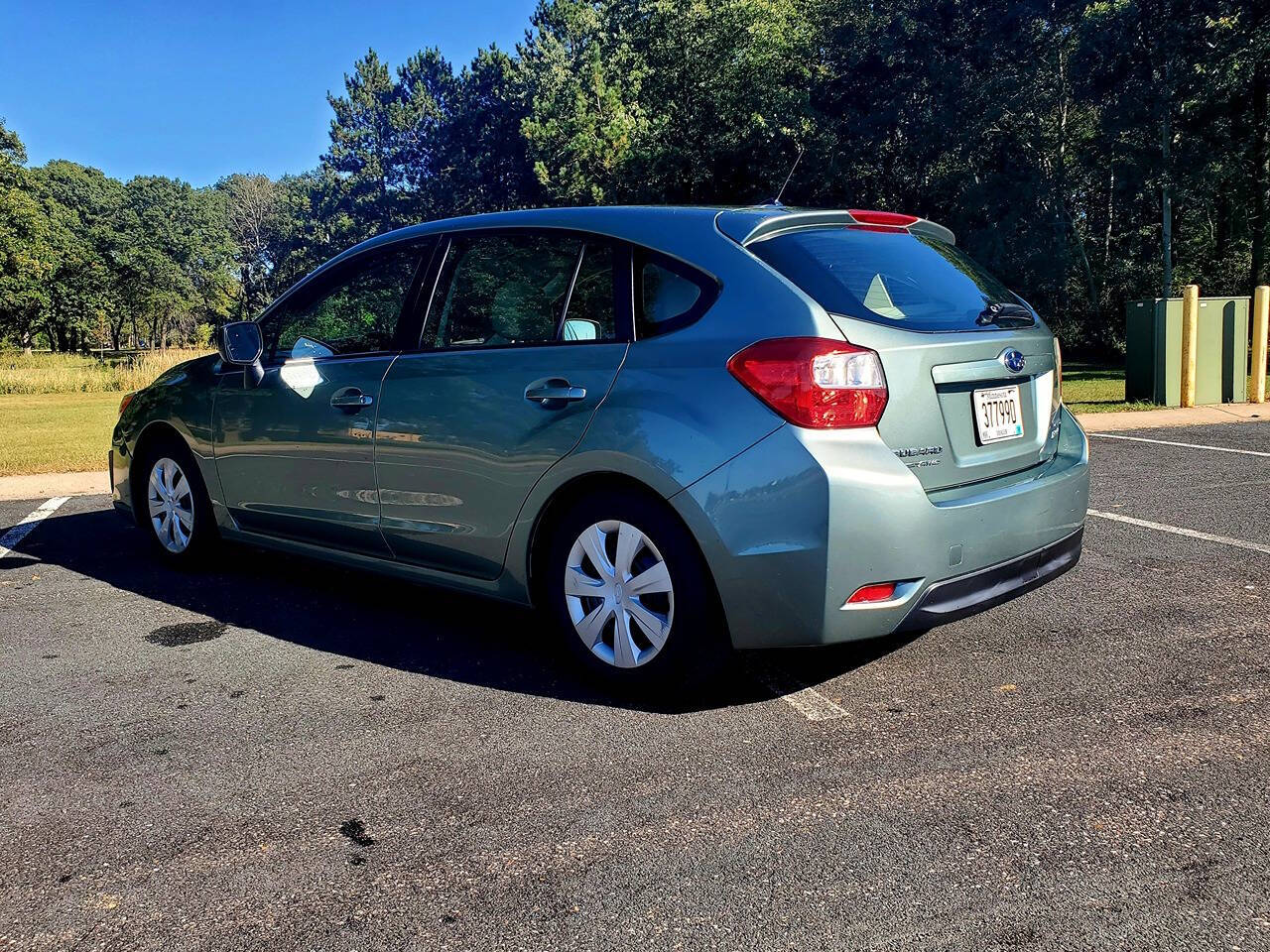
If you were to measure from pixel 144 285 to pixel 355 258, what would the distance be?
83.0 meters

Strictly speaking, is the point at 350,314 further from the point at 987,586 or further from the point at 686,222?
the point at 987,586

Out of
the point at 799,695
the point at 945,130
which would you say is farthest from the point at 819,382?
the point at 945,130

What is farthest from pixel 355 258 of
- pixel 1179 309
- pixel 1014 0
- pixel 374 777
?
pixel 1014 0

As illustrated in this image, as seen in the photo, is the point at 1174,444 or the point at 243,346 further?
the point at 1174,444

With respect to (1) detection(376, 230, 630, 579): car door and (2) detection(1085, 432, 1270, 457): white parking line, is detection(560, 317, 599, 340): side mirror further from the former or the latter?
(2) detection(1085, 432, 1270, 457): white parking line

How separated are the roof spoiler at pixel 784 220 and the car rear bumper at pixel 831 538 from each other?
0.83 meters

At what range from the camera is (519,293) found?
169 inches

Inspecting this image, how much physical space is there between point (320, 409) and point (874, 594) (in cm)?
266

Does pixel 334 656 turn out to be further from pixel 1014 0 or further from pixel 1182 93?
pixel 1014 0

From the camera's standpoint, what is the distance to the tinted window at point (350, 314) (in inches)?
187

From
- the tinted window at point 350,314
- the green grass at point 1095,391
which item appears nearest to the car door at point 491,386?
the tinted window at point 350,314

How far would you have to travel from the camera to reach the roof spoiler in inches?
150

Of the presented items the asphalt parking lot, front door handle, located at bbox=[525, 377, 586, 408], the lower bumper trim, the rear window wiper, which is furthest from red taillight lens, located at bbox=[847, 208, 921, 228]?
the asphalt parking lot

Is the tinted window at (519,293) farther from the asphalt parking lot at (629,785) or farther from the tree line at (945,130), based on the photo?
the tree line at (945,130)
